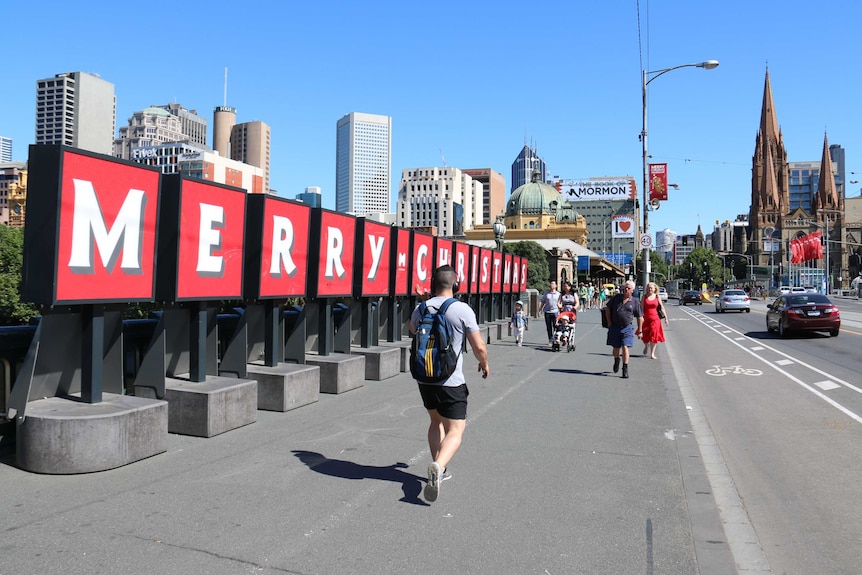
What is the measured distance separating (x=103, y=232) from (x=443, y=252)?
428 inches

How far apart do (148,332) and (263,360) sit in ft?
7.80

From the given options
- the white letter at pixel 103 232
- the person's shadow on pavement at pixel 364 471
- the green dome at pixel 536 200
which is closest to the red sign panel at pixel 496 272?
the white letter at pixel 103 232

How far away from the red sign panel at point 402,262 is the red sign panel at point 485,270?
5.88 m

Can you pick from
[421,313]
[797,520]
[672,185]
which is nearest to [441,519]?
[421,313]

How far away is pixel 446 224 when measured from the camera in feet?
626

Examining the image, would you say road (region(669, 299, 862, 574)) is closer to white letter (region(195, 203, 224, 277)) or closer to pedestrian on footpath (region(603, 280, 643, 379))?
pedestrian on footpath (region(603, 280, 643, 379))

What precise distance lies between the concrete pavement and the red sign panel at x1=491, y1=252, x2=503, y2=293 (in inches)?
521

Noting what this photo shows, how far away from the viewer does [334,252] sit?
10828 millimetres

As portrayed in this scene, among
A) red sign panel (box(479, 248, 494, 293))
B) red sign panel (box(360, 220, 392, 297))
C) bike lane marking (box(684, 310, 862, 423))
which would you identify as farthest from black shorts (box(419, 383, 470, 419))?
red sign panel (box(479, 248, 494, 293))

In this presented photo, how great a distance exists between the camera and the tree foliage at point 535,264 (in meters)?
60.7

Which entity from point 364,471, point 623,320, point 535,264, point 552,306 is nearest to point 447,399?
point 364,471

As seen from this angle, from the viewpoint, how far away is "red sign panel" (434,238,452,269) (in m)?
16.2

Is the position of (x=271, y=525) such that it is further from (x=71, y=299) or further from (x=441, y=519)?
(x=71, y=299)

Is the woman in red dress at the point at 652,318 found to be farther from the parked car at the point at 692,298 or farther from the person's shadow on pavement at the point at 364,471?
the parked car at the point at 692,298
